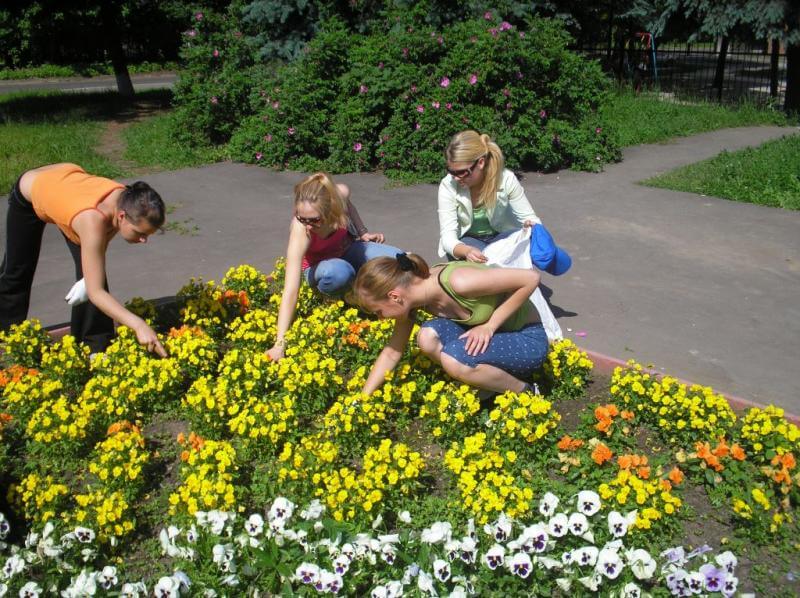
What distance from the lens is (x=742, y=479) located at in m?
3.21

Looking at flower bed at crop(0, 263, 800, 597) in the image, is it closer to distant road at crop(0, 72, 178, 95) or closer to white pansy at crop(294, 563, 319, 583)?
white pansy at crop(294, 563, 319, 583)

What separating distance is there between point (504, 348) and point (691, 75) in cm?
2057

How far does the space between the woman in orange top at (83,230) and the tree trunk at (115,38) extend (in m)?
14.5

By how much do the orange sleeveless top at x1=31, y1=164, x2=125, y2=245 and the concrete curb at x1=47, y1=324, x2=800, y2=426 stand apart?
777 millimetres

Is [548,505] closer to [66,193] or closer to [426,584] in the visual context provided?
[426,584]

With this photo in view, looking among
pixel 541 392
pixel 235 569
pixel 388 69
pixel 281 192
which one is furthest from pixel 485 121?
pixel 235 569

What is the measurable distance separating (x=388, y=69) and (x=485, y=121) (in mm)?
1531

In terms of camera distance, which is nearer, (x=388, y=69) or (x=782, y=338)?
(x=782, y=338)

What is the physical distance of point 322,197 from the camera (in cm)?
434

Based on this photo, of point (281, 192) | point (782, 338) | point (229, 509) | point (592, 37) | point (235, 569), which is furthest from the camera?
point (592, 37)

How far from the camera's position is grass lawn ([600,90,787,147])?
471 inches

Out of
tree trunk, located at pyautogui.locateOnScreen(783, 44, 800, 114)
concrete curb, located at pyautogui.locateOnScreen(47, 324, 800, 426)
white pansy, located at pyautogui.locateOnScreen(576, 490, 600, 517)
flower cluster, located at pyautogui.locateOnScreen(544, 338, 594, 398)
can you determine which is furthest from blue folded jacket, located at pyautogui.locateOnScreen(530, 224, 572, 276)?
tree trunk, located at pyautogui.locateOnScreen(783, 44, 800, 114)

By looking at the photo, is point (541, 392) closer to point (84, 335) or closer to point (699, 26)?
point (84, 335)

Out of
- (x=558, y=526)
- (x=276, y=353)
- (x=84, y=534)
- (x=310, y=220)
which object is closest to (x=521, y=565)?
(x=558, y=526)
